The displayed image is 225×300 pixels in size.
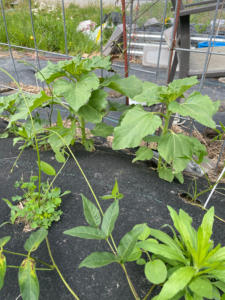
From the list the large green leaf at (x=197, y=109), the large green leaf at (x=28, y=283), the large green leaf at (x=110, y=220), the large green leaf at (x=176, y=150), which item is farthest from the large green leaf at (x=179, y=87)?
the large green leaf at (x=28, y=283)

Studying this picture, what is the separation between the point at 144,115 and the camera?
3.38 feet

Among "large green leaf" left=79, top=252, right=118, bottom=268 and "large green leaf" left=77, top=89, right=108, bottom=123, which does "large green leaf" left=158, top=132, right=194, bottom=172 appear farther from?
"large green leaf" left=79, top=252, right=118, bottom=268

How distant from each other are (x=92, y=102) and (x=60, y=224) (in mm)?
704

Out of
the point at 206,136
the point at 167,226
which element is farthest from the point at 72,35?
the point at 167,226

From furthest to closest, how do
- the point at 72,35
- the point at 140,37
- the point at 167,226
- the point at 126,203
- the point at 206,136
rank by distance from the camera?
the point at 140,37 < the point at 72,35 < the point at 206,136 < the point at 126,203 < the point at 167,226

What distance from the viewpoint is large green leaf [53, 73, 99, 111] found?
1.06 meters

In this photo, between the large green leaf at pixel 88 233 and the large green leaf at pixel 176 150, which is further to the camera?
the large green leaf at pixel 176 150

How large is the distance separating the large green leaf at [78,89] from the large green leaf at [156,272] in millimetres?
723

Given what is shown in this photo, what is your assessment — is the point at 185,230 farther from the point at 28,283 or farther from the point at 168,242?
the point at 28,283

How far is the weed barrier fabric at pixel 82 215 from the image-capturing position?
75 cm

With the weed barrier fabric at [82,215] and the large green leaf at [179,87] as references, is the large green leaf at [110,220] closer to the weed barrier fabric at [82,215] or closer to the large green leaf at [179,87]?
the weed barrier fabric at [82,215]

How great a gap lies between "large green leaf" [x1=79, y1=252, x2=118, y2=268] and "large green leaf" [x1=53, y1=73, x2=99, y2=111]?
65 cm

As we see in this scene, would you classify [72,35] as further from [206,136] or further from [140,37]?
[206,136]

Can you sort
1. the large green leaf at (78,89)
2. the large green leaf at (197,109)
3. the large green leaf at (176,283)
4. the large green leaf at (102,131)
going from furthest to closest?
the large green leaf at (102,131)
the large green leaf at (78,89)
the large green leaf at (197,109)
the large green leaf at (176,283)
